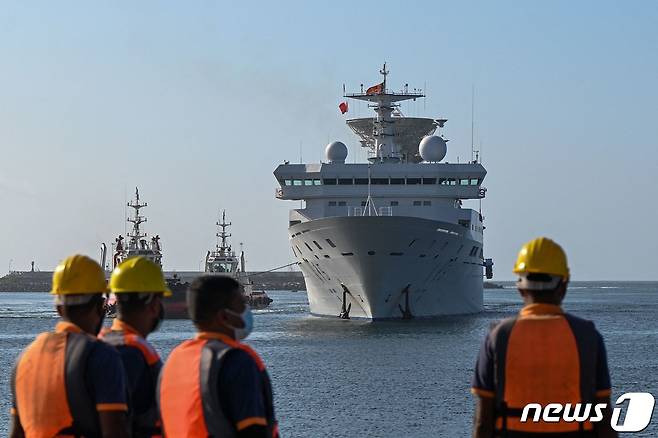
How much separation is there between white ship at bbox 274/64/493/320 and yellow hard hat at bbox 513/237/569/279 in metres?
47.1

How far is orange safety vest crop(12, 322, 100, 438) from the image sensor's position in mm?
6105

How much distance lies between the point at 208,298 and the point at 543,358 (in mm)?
1594

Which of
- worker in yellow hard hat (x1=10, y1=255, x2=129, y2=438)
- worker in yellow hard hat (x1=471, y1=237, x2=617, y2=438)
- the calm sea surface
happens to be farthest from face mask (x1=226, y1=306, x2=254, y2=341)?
the calm sea surface

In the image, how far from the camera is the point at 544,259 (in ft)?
20.0

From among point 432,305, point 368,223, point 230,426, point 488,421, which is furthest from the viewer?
point 432,305

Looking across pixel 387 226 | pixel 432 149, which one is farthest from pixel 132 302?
pixel 432 149

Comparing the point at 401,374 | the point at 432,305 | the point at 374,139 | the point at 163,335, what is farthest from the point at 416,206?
the point at 401,374

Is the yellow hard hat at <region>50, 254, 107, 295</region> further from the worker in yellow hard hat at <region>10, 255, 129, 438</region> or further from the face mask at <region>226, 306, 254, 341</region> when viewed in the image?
the face mask at <region>226, 306, 254, 341</region>

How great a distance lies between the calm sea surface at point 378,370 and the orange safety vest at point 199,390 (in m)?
17.7

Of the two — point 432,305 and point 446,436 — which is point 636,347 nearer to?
point 432,305

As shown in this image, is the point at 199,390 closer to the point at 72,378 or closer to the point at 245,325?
the point at 245,325

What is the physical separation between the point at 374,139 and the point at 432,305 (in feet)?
41.9

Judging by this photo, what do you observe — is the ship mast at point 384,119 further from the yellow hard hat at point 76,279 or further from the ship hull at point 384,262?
the yellow hard hat at point 76,279

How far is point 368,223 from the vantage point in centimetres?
5344
